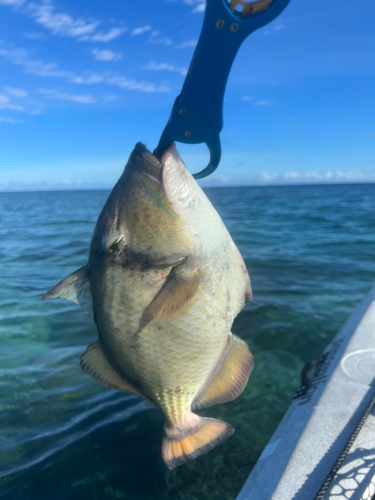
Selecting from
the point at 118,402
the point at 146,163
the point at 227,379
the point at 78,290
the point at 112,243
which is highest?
the point at 146,163

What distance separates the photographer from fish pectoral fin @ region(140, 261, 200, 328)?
1864 millimetres

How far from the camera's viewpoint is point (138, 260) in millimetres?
2023

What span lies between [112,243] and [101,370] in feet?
2.73

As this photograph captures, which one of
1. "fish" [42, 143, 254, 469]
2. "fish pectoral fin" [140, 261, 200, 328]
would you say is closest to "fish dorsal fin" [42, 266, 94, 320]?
"fish" [42, 143, 254, 469]

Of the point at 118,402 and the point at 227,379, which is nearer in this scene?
the point at 227,379

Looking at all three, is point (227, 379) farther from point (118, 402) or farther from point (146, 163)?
point (118, 402)

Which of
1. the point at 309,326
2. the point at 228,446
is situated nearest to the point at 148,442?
the point at 228,446

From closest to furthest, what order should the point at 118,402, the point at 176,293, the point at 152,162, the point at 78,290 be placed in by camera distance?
the point at 176,293, the point at 152,162, the point at 78,290, the point at 118,402

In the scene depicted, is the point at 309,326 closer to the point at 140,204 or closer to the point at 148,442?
the point at 148,442

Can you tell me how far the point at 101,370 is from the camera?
2305 millimetres

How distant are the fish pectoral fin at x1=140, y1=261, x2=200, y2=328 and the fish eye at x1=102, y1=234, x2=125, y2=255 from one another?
1.06ft

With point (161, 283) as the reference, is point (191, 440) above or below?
below

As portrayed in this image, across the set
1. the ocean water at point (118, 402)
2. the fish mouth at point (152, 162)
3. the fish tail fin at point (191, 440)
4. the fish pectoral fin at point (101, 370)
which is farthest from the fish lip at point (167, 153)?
the ocean water at point (118, 402)

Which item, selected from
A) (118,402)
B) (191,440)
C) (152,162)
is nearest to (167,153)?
(152,162)
